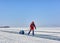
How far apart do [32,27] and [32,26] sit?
109 mm

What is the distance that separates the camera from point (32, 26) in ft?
72.9

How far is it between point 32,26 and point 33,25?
21 cm

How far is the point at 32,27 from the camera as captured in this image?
2223cm

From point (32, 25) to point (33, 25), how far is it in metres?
0.12

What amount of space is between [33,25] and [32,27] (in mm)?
287

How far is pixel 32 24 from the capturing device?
22.1 metres

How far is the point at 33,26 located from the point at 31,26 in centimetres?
25

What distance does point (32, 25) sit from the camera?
72.6 feet

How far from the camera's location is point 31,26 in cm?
2228

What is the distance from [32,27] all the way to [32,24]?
359mm

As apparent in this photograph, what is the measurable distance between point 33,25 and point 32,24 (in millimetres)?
150

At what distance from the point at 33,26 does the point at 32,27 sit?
179mm

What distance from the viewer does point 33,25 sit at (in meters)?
22.1
